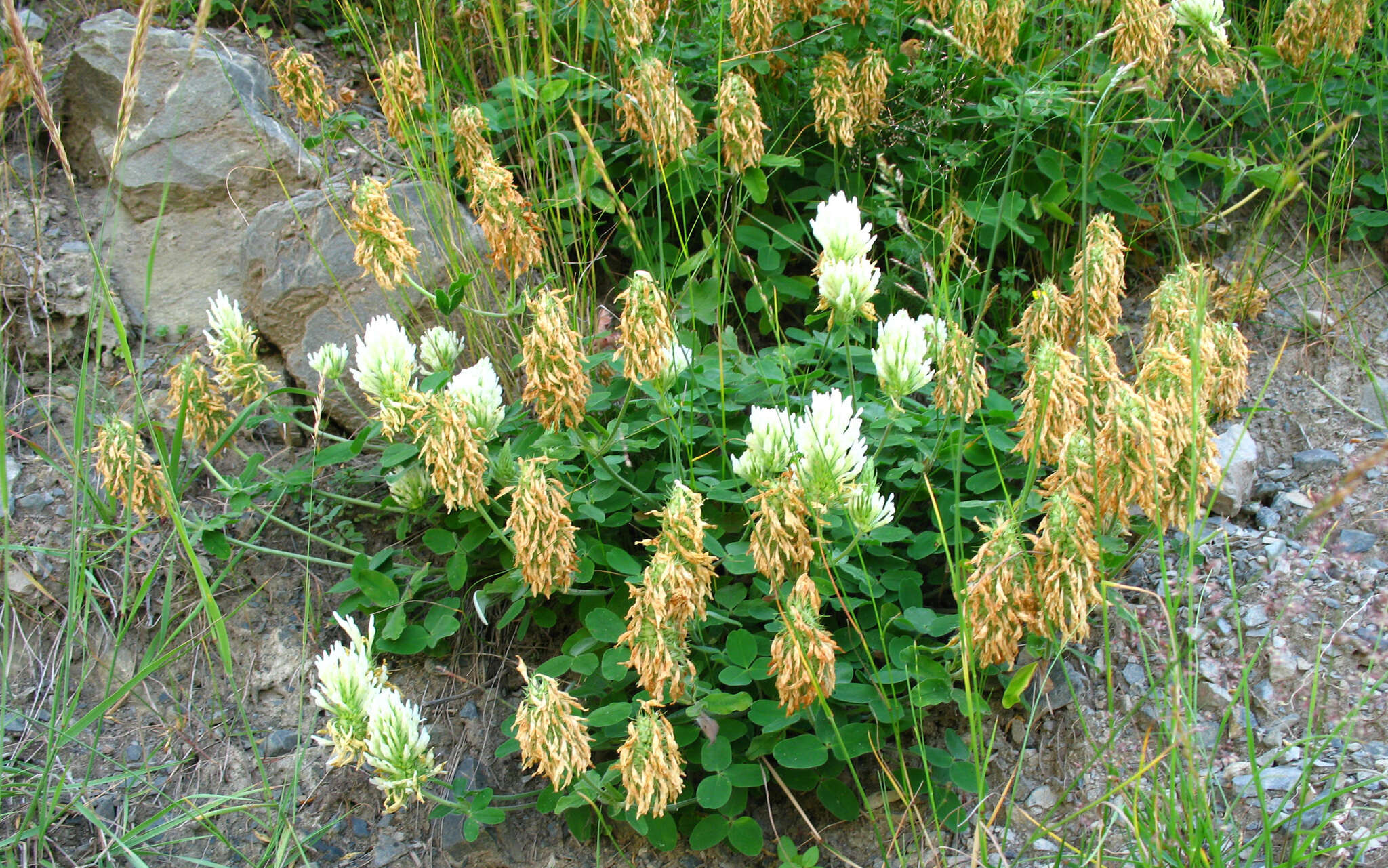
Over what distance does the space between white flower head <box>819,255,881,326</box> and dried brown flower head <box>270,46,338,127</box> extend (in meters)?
1.91

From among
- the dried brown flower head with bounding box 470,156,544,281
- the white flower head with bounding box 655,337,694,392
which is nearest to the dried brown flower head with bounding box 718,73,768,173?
the dried brown flower head with bounding box 470,156,544,281

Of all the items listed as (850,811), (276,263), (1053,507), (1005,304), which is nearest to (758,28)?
(1005,304)

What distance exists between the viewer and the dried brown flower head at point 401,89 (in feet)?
11.0

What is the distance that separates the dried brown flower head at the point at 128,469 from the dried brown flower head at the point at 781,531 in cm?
145

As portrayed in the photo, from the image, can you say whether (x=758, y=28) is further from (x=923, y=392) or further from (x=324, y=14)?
(x=324, y=14)

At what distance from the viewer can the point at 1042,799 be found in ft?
8.07

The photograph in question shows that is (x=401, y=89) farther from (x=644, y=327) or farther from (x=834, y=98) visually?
(x=644, y=327)

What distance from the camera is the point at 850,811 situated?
241 cm

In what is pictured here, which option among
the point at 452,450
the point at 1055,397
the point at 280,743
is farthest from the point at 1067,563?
the point at 280,743

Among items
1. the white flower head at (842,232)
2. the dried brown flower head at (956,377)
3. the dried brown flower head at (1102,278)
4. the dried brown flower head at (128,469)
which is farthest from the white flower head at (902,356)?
the dried brown flower head at (128,469)

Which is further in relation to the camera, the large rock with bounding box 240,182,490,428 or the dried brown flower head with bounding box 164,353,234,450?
the large rock with bounding box 240,182,490,428

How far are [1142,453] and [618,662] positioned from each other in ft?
4.06

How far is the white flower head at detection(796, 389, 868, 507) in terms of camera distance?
7.00ft

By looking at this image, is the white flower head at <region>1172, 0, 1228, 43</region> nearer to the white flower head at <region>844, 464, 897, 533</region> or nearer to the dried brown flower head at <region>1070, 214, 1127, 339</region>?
the dried brown flower head at <region>1070, 214, 1127, 339</region>
